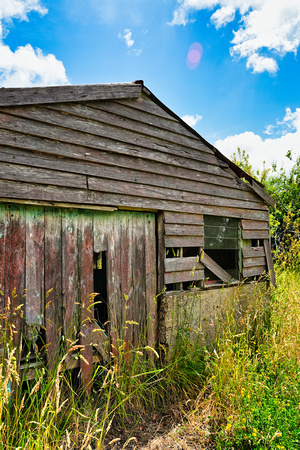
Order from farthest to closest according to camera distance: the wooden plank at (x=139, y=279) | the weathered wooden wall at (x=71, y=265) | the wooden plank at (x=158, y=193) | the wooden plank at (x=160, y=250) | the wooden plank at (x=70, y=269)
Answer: the wooden plank at (x=160, y=250) < the wooden plank at (x=139, y=279) < the wooden plank at (x=158, y=193) < the wooden plank at (x=70, y=269) < the weathered wooden wall at (x=71, y=265)

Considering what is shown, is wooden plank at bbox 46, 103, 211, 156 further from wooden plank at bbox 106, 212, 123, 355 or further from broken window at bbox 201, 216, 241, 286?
broken window at bbox 201, 216, 241, 286

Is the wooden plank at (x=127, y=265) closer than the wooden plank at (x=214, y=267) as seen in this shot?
Yes

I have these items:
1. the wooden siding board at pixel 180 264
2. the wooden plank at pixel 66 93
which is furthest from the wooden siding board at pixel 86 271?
the wooden plank at pixel 66 93

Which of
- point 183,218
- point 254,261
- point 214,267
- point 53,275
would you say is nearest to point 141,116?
point 183,218

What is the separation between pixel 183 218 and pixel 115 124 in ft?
5.71

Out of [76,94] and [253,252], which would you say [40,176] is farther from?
[253,252]

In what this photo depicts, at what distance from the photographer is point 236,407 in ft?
11.0

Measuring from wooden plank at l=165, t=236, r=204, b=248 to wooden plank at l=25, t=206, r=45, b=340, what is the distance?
1873 millimetres

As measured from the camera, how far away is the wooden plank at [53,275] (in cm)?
339

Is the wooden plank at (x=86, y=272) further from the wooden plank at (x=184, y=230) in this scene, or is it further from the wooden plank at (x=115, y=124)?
the wooden plank at (x=184, y=230)

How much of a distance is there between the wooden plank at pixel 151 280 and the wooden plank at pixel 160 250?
0.07m

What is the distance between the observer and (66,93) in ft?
11.8

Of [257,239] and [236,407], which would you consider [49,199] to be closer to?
[236,407]

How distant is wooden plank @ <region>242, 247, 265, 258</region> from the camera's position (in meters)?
5.91
